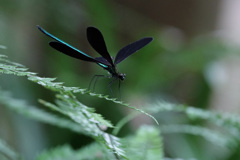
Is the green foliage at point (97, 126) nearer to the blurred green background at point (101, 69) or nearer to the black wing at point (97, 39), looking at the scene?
the black wing at point (97, 39)

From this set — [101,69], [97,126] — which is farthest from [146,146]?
[101,69]

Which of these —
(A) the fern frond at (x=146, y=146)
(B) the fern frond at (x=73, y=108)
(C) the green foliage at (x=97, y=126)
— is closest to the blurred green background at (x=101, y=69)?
(C) the green foliage at (x=97, y=126)

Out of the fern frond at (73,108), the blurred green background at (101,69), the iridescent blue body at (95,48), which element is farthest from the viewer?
the blurred green background at (101,69)

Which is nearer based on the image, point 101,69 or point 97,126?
point 97,126

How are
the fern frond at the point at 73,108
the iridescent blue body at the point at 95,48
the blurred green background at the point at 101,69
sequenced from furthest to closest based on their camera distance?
the blurred green background at the point at 101,69
the iridescent blue body at the point at 95,48
the fern frond at the point at 73,108

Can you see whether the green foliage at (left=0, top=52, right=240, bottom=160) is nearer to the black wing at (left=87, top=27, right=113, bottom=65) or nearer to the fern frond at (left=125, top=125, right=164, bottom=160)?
the fern frond at (left=125, top=125, right=164, bottom=160)

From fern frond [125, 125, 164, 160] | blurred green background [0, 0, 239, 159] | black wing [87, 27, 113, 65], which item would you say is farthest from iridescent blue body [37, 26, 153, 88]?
blurred green background [0, 0, 239, 159]

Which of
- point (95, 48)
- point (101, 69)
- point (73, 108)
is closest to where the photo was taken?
point (73, 108)

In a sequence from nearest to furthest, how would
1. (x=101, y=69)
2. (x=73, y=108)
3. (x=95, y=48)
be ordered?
1. (x=73, y=108)
2. (x=95, y=48)
3. (x=101, y=69)

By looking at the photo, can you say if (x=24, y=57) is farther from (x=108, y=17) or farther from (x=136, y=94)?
(x=136, y=94)

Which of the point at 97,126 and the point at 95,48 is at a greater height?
the point at 95,48

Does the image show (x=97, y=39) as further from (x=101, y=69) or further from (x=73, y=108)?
(x=101, y=69)
